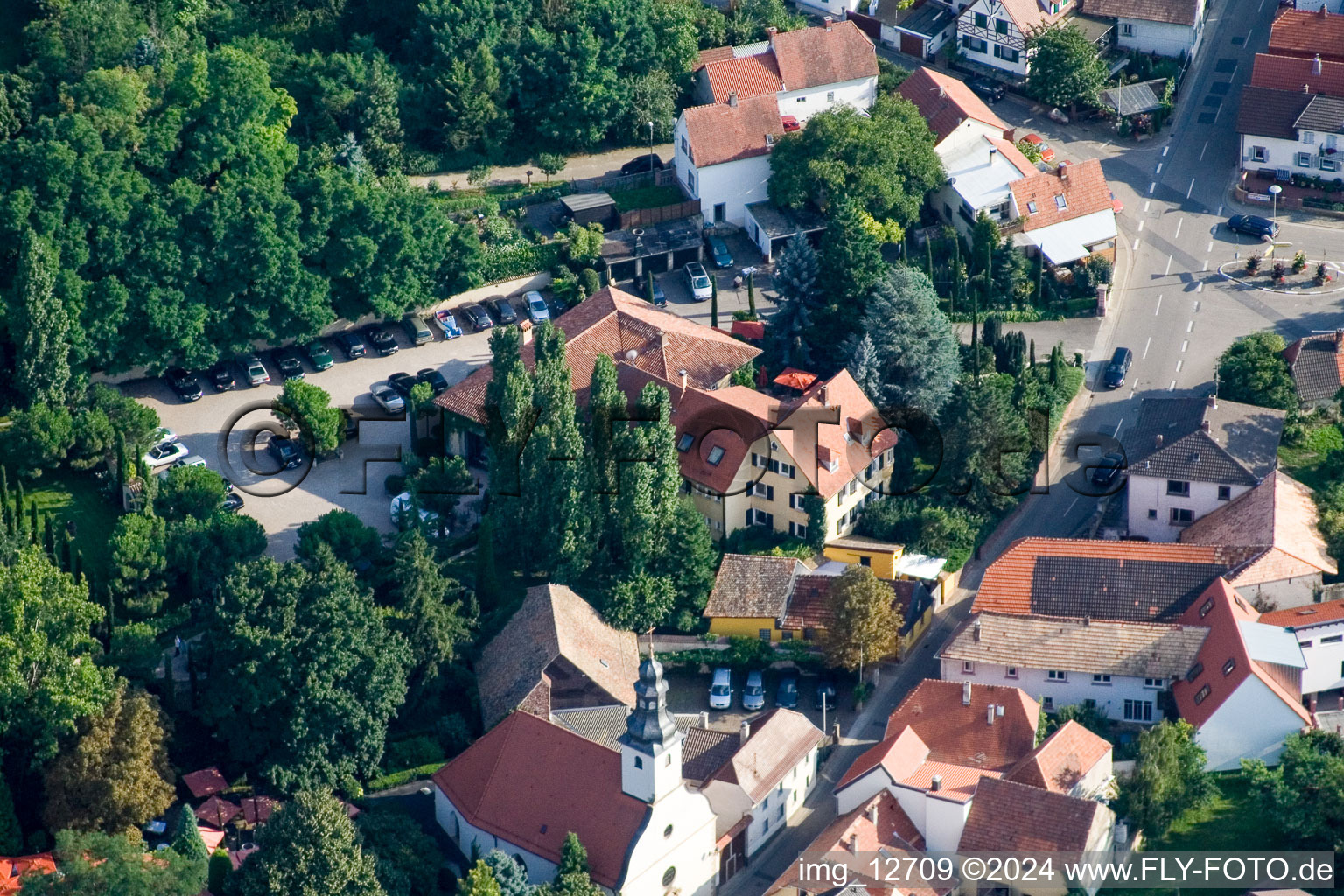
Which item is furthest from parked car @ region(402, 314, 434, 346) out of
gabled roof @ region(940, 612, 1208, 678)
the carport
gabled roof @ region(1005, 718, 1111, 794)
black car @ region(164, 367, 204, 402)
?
gabled roof @ region(1005, 718, 1111, 794)

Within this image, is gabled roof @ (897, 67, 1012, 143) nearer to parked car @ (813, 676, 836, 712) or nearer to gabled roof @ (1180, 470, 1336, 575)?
gabled roof @ (1180, 470, 1336, 575)

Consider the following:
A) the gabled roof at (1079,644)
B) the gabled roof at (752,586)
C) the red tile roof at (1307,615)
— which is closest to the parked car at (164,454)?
the gabled roof at (752,586)

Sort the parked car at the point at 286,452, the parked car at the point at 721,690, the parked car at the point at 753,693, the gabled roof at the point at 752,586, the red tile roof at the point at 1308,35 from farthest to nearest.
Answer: the red tile roof at the point at 1308,35 < the parked car at the point at 286,452 < the gabled roof at the point at 752,586 < the parked car at the point at 753,693 < the parked car at the point at 721,690

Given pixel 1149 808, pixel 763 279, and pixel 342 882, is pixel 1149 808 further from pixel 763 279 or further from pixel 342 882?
pixel 763 279

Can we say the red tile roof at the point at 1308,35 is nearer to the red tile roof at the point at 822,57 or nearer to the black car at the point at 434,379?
the red tile roof at the point at 822,57

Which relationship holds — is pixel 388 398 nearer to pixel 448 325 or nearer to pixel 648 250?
pixel 448 325

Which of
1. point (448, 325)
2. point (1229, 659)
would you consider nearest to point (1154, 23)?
point (448, 325)
